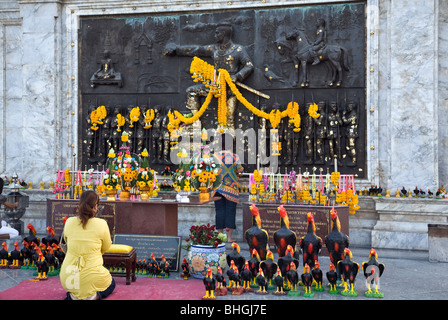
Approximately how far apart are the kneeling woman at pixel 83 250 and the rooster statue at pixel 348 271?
3321mm

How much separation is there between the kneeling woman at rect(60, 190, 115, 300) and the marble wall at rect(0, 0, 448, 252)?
23.6 feet

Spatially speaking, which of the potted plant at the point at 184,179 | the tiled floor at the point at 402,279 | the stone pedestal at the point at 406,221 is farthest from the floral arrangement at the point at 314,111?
the potted plant at the point at 184,179

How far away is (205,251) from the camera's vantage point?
26.9 feet

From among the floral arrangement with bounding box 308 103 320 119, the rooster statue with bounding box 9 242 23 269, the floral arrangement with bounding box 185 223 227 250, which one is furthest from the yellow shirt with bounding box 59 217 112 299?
the floral arrangement with bounding box 308 103 320 119

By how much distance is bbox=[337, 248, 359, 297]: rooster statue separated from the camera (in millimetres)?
7176

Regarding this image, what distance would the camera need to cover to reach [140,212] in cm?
892

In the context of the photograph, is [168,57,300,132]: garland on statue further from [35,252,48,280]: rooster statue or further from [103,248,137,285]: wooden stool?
[35,252,48,280]: rooster statue

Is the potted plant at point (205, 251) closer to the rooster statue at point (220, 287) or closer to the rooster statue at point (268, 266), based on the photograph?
the rooster statue at point (220, 287)

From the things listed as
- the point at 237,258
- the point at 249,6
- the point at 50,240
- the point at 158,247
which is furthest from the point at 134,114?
the point at 237,258

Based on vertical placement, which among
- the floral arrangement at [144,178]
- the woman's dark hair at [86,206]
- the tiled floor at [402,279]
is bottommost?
the tiled floor at [402,279]

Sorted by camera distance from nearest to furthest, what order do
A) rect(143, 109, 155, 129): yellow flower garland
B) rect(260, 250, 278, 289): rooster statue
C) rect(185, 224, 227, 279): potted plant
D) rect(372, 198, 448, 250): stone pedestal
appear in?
rect(260, 250, 278, 289): rooster statue, rect(185, 224, 227, 279): potted plant, rect(372, 198, 448, 250): stone pedestal, rect(143, 109, 155, 129): yellow flower garland

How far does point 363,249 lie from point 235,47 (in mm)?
5684

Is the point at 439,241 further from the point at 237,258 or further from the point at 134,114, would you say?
the point at 134,114

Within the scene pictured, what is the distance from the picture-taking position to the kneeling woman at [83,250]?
6238 mm
